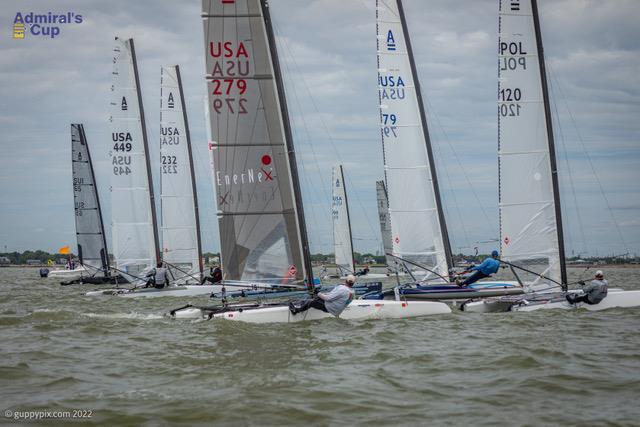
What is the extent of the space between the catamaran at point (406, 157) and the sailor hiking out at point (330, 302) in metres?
7.24

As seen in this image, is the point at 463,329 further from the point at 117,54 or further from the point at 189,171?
the point at 117,54

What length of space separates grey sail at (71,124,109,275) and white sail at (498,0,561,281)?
2066cm

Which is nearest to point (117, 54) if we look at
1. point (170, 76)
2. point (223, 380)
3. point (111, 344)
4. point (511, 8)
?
point (170, 76)

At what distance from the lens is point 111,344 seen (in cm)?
1200

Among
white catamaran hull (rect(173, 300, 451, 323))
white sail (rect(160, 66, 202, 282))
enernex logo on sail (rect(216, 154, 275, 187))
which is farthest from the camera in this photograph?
white sail (rect(160, 66, 202, 282))

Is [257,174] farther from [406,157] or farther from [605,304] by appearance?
[605,304]

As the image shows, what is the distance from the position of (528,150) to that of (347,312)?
6009mm

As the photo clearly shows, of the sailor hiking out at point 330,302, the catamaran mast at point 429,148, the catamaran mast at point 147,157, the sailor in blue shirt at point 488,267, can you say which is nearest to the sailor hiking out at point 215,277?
the catamaran mast at point 147,157

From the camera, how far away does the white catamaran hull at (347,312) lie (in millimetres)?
13430

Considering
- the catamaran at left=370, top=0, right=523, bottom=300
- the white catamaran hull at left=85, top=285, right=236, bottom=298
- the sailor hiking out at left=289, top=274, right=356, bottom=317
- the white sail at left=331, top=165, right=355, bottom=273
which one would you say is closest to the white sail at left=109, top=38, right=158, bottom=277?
the white catamaran hull at left=85, top=285, right=236, bottom=298

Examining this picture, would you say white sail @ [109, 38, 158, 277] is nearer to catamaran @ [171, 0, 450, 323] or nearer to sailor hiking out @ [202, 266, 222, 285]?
sailor hiking out @ [202, 266, 222, 285]

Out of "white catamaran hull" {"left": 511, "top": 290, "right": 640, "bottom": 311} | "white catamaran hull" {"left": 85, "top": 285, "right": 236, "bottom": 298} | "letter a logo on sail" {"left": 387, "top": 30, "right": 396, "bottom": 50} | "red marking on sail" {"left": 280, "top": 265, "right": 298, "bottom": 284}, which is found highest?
"letter a logo on sail" {"left": 387, "top": 30, "right": 396, "bottom": 50}

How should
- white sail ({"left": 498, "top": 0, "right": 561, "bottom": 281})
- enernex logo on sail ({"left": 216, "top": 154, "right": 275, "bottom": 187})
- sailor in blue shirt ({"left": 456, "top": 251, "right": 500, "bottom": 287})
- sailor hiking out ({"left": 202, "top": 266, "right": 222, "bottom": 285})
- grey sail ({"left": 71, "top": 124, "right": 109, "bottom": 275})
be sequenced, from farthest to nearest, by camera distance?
grey sail ({"left": 71, "top": 124, "right": 109, "bottom": 275}), sailor hiking out ({"left": 202, "top": 266, "right": 222, "bottom": 285}), sailor in blue shirt ({"left": 456, "top": 251, "right": 500, "bottom": 287}), white sail ({"left": 498, "top": 0, "right": 561, "bottom": 281}), enernex logo on sail ({"left": 216, "top": 154, "right": 275, "bottom": 187})

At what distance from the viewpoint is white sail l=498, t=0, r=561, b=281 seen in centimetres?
1677
